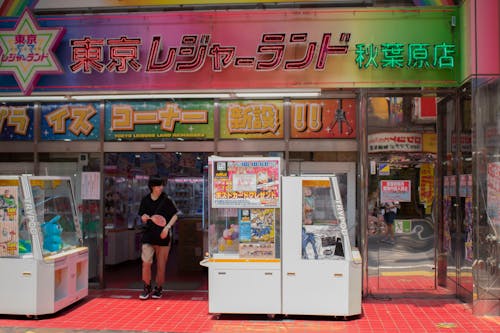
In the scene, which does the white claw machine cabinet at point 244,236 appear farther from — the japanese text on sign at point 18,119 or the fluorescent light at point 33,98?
the japanese text on sign at point 18,119

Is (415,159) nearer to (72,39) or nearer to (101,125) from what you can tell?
(101,125)

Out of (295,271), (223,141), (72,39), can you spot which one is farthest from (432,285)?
(72,39)

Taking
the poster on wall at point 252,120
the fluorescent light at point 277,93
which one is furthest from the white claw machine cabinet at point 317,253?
the fluorescent light at point 277,93

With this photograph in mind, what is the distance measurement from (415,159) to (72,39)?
5674mm

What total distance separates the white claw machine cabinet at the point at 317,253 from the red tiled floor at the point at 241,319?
240mm

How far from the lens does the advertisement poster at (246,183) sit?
6.60 metres

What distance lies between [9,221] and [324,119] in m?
4.69

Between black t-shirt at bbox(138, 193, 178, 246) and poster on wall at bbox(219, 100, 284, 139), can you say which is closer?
black t-shirt at bbox(138, 193, 178, 246)

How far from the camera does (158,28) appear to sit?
314 inches

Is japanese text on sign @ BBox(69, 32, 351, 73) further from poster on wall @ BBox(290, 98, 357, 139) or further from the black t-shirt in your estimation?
the black t-shirt

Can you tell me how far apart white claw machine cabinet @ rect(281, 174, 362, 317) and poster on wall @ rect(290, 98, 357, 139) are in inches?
60.7

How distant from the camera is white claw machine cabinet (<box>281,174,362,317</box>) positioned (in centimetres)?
638

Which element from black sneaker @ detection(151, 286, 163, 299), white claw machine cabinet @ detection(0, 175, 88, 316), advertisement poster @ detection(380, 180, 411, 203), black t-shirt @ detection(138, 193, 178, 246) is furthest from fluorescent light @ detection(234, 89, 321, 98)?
black sneaker @ detection(151, 286, 163, 299)

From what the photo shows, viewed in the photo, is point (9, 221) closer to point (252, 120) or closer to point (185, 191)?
point (252, 120)
